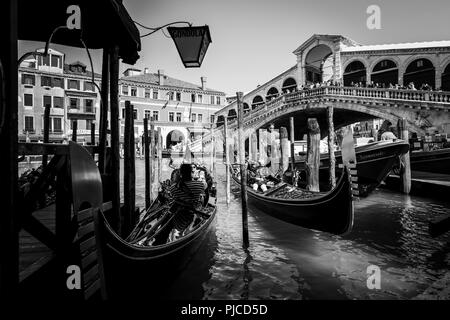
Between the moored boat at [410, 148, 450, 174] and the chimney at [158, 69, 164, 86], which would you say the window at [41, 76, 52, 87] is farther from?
the moored boat at [410, 148, 450, 174]

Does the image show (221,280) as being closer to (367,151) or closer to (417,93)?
(367,151)

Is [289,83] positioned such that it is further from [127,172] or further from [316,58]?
[127,172]

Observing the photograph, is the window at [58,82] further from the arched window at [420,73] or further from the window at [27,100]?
the arched window at [420,73]

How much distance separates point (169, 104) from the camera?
111ft

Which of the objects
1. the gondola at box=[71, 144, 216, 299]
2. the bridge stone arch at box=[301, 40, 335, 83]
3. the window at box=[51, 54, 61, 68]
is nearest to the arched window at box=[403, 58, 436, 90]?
the bridge stone arch at box=[301, 40, 335, 83]

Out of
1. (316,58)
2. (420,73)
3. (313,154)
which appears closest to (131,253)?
(313,154)

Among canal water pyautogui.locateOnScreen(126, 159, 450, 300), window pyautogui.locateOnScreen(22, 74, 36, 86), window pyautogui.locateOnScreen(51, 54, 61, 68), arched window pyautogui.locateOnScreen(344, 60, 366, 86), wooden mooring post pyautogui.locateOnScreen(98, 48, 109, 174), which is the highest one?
window pyautogui.locateOnScreen(51, 54, 61, 68)

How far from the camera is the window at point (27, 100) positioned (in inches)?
982

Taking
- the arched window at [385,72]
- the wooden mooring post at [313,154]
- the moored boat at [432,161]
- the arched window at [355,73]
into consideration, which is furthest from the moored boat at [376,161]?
the arched window at [355,73]

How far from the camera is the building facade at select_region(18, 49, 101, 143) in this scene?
81.9 ft

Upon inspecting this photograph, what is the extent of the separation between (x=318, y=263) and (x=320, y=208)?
0.95m
